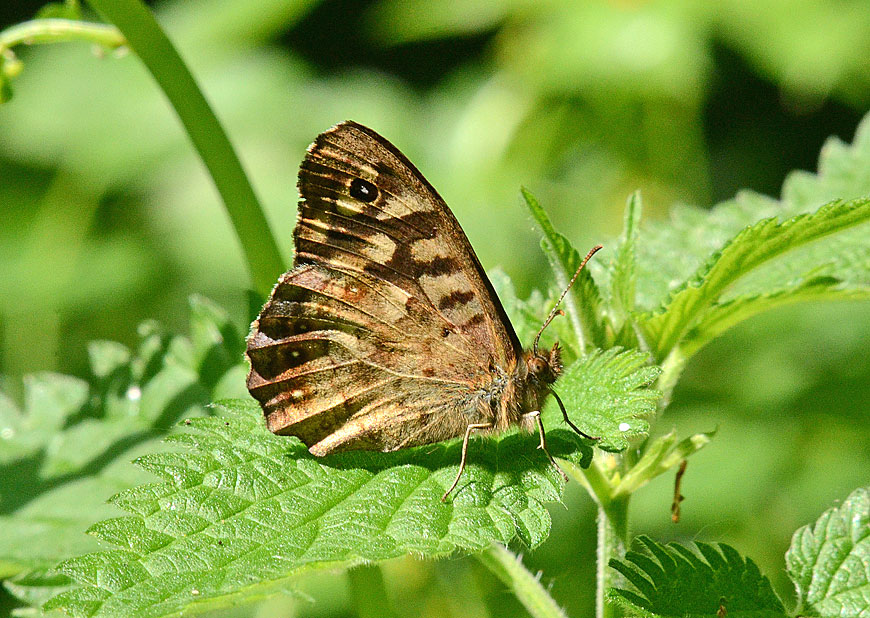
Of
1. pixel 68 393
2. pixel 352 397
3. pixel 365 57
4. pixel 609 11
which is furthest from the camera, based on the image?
pixel 365 57

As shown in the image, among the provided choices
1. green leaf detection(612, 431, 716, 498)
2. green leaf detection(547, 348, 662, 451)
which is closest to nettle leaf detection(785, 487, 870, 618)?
green leaf detection(612, 431, 716, 498)

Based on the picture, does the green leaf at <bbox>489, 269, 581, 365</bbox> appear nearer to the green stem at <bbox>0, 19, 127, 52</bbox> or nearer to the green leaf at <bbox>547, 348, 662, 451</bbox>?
the green leaf at <bbox>547, 348, 662, 451</bbox>

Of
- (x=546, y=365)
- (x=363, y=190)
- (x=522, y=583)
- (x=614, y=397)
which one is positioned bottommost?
(x=522, y=583)

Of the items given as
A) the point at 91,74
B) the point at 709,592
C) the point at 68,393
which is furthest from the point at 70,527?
the point at 91,74

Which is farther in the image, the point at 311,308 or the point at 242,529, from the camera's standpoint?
the point at 311,308

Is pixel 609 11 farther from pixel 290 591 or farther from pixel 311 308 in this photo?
pixel 290 591

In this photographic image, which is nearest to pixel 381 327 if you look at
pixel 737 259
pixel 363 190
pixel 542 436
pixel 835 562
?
pixel 363 190

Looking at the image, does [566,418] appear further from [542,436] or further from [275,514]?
[275,514]
